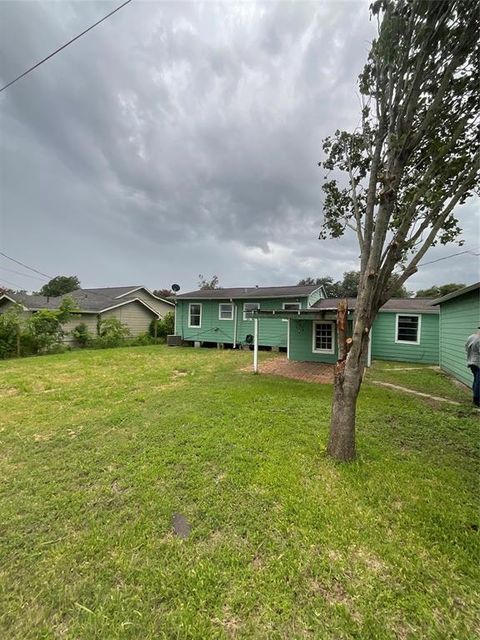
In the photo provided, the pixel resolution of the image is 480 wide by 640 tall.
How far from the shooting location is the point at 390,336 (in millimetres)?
12344

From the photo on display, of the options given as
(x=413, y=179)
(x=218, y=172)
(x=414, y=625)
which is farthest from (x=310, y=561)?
(x=218, y=172)

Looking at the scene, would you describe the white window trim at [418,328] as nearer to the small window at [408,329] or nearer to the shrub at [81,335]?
the small window at [408,329]

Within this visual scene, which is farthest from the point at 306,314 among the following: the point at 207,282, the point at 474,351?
the point at 207,282

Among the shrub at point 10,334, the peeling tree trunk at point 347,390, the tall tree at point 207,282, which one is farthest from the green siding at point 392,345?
the tall tree at point 207,282

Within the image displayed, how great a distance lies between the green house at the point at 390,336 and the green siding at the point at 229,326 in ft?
7.41

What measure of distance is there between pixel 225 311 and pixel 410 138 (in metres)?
13.1

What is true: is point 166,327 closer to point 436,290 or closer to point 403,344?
point 403,344

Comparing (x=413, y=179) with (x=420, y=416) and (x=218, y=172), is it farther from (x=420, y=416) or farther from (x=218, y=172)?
(x=218, y=172)

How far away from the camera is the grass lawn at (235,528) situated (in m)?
1.62

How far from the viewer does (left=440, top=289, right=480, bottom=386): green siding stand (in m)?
7.40

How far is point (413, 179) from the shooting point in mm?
3617

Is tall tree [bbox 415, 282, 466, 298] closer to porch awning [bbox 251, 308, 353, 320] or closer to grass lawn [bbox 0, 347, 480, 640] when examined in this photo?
porch awning [bbox 251, 308, 353, 320]

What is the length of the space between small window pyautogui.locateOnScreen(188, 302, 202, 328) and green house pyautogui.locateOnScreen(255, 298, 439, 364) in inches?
266

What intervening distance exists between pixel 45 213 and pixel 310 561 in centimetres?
1953
